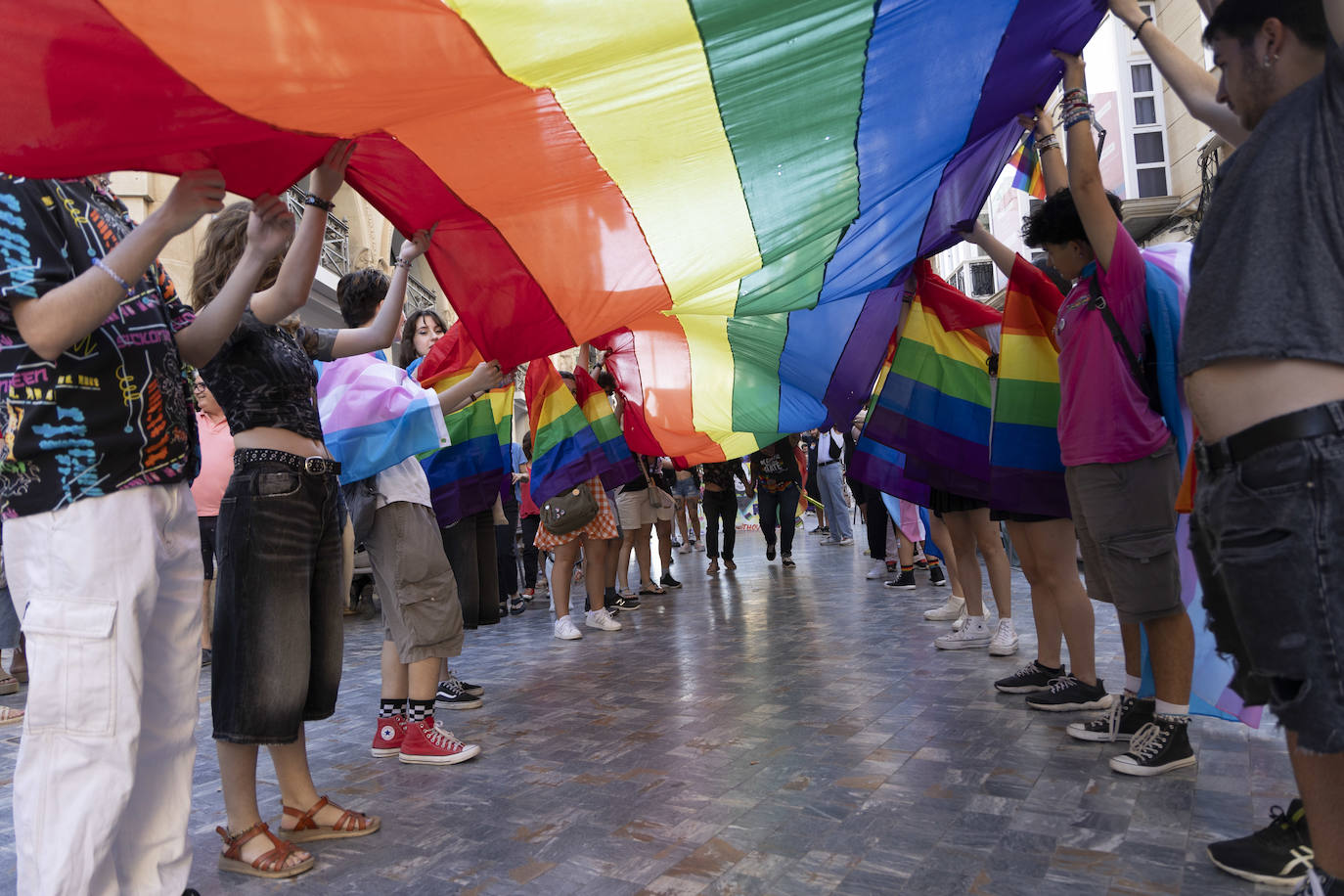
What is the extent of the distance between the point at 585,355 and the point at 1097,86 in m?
18.5

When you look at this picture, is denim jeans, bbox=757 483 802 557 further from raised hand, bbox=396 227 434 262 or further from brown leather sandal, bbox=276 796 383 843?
brown leather sandal, bbox=276 796 383 843

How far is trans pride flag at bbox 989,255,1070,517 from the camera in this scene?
350cm

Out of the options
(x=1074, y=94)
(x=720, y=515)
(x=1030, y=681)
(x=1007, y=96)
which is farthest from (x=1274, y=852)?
(x=720, y=515)

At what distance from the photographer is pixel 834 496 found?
488 inches

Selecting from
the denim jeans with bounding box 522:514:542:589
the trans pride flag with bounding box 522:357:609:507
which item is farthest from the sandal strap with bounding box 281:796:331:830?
the denim jeans with bounding box 522:514:542:589

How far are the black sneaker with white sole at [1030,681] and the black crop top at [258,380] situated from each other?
120 inches

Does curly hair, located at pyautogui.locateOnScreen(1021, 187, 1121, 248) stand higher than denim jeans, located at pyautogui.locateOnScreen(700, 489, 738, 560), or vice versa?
curly hair, located at pyautogui.locateOnScreen(1021, 187, 1121, 248)

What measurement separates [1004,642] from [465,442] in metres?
3.13

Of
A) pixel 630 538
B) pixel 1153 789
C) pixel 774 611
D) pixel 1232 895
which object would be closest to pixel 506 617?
pixel 630 538

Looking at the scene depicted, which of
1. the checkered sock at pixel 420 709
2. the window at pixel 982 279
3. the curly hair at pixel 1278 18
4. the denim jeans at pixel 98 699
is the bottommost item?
Answer: the checkered sock at pixel 420 709

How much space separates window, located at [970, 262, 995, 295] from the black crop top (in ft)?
70.5

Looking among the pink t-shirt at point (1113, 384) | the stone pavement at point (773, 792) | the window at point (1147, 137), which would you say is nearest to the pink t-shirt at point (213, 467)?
the stone pavement at point (773, 792)

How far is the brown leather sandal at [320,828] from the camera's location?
2.62 m

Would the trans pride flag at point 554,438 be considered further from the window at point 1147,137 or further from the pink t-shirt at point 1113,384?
the window at point 1147,137
